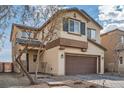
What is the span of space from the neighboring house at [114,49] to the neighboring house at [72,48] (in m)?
0.30

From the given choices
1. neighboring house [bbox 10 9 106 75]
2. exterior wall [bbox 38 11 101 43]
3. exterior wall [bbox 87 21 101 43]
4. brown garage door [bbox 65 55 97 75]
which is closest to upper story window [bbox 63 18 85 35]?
neighboring house [bbox 10 9 106 75]

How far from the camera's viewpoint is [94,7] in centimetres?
838

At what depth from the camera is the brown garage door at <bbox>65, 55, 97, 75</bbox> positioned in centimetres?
975

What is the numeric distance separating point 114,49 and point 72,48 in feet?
6.61

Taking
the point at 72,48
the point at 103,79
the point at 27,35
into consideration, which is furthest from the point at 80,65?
the point at 27,35

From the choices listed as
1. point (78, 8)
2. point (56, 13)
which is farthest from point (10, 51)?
point (78, 8)

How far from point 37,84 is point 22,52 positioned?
52.9 inches

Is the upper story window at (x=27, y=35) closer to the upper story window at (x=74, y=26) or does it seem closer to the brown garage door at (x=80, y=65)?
the upper story window at (x=74, y=26)

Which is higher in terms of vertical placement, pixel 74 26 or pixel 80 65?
pixel 74 26

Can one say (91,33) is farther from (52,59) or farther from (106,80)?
(106,80)

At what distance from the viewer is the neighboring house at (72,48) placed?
8797 millimetres

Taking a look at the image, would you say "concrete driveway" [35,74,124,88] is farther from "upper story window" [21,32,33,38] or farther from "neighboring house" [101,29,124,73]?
"upper story window" [21,32,33,38]

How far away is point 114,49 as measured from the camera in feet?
31.6

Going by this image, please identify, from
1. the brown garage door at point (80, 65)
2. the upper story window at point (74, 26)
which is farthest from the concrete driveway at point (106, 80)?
the upper story window at point (74, 26)
